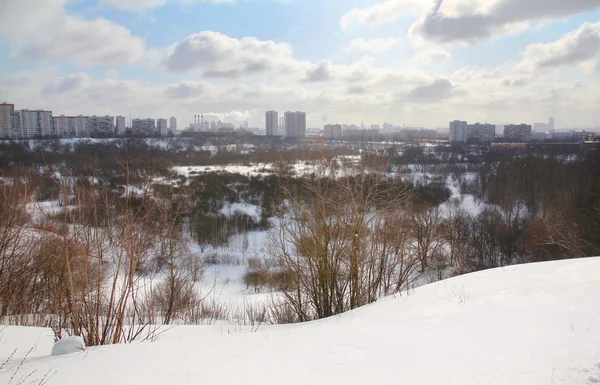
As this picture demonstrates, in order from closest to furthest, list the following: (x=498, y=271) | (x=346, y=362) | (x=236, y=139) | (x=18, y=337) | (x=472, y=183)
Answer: (x=346, y=362)
(x=18, y=337)
(x=498, y=271)
(x=472, y=183)
(x=236, y=139)

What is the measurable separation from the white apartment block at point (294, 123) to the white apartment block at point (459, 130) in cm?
3293

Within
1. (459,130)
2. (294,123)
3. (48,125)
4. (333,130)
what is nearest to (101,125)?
(48,125)

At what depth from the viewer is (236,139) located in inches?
3115

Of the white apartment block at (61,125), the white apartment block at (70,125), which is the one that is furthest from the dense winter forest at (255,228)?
the white apartment block at (61,125)

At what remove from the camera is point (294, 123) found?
94.1m

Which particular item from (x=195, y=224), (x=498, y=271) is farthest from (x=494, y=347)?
(x=195, y=224)

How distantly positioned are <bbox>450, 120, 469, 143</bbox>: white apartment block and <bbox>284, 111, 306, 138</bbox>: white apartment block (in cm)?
3293

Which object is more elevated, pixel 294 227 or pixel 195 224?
pixel 294 227

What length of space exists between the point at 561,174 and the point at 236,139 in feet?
191

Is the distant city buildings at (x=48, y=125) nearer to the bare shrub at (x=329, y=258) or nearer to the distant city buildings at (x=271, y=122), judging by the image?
the distant city buildings at (x=271, y=122)

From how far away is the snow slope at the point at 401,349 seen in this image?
3.29 meters

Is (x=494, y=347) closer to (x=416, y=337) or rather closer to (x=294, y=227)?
(x=416, y=337)

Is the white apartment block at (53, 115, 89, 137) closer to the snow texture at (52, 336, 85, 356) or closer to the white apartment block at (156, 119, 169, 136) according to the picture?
the white apartment block at (156, 119, 169, 136)

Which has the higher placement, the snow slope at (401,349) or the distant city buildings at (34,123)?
the distant city buildings at (34,123)
